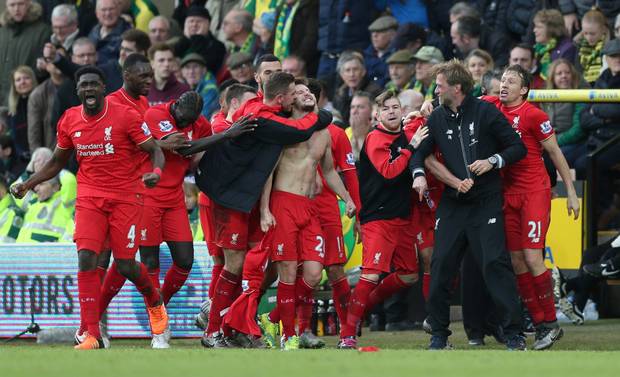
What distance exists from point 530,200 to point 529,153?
1.35ft

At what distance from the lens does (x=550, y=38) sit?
17203 mm

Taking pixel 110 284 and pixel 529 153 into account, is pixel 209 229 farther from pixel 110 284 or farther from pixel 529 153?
pixel 529 153

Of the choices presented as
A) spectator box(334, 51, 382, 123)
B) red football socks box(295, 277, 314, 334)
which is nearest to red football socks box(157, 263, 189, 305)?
red football socks box(295, 277, 314, 334)

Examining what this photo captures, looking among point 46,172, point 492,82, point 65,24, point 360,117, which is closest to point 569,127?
point 360,117

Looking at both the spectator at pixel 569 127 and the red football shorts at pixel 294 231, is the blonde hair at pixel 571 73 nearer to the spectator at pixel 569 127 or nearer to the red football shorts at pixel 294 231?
the spectator at pixel 569 127

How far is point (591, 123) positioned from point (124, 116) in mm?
6048

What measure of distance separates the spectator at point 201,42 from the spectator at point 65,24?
1759 mm

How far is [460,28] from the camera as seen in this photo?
17.4m

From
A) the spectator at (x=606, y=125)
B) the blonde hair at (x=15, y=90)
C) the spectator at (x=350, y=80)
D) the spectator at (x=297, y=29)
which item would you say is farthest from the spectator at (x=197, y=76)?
the spectator at (x=606, y=125)

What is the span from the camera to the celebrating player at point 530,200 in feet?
41.0

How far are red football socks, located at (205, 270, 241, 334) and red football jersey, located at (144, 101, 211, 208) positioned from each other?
0.85 metres

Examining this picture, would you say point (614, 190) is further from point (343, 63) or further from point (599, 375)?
point (599, 375)

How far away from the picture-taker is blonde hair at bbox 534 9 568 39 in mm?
17125

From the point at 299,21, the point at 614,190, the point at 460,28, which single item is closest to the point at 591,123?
the point at 614,190
